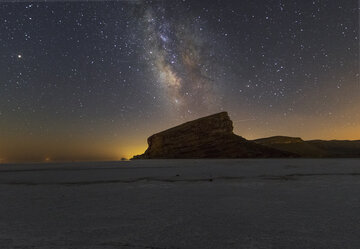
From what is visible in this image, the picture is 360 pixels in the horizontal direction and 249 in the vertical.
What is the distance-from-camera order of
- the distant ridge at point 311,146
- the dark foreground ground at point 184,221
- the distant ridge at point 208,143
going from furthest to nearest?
the distant ridge at point 311,146
the distant ridge at point 208,143
the dark foreground ground at point 184,221

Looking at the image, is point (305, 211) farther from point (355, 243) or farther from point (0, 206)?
point (0, 206)

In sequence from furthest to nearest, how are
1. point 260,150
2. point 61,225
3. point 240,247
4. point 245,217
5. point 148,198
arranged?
point 260,150
point 148,198
point 245,217
point 61,225
point 240,247

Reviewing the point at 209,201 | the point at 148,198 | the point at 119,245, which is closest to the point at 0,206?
the point at 148,198

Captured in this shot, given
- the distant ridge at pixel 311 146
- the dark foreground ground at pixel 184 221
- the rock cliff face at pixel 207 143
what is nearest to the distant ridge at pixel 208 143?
the rock cliff face at pixel 207 143

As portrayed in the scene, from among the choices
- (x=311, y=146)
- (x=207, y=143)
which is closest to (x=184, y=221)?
(x=207, y=143)

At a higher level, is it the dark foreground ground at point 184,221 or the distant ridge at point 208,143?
the distant ridge at point 208,143

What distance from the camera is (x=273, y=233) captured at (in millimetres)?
2135

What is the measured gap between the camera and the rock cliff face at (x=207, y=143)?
130 feet

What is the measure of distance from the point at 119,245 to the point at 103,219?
0.95 m

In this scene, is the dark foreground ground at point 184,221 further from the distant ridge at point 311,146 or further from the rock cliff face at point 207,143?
the distant ridge at point 311,146

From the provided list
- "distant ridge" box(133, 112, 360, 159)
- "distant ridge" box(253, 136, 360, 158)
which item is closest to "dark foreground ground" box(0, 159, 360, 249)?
"distant ridge" box(133, 112, 360, 159)

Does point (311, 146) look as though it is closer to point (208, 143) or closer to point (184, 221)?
point (208, 143)

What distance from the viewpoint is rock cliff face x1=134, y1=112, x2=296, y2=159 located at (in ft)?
130

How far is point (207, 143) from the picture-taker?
4178cm
